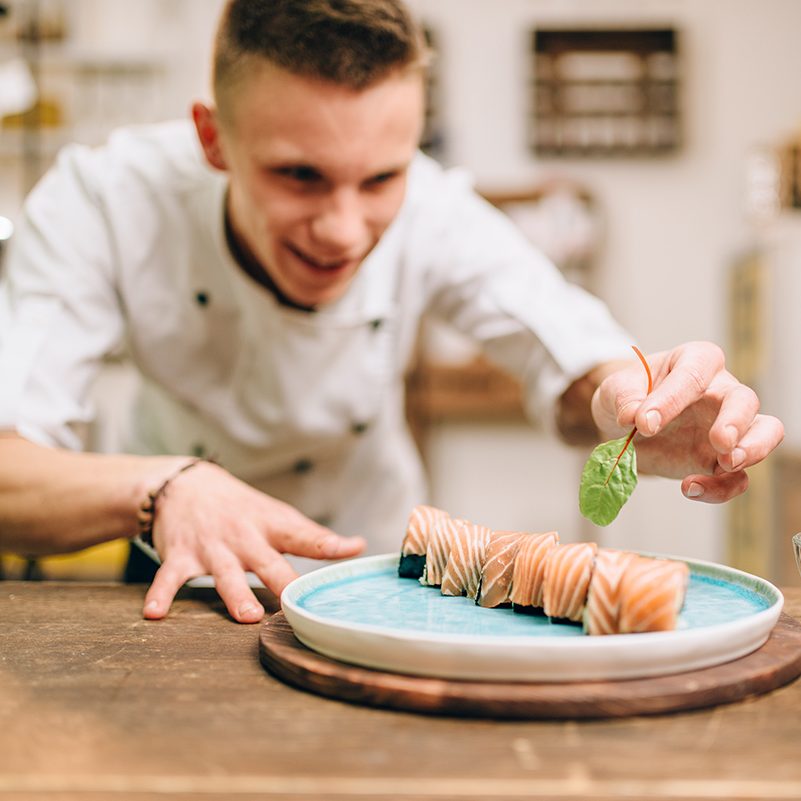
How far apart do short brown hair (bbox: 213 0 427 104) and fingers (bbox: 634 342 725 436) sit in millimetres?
615

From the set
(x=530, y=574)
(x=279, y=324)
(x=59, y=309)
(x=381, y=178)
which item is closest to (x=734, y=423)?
(x=530, y=574)

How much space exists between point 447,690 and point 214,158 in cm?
109

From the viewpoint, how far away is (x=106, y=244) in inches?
64.8

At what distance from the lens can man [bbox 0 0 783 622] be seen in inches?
43.8

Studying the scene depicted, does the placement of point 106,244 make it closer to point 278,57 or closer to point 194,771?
point 278,57

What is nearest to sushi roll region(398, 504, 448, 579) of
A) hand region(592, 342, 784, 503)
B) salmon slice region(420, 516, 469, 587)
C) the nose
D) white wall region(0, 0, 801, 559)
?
salmon slice region(420, 516, 469, 587)

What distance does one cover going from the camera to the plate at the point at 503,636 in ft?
2.22

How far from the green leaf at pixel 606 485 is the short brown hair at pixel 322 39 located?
71 cm

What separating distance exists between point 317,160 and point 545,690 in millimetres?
879

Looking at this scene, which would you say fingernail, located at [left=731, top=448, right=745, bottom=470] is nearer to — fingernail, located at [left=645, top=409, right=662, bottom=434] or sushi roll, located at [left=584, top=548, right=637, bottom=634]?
fingernail, located at [left=645, top=409, right=662, bottom=434]

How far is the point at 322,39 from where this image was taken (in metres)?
1.28

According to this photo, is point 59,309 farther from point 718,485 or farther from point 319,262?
point 718,485

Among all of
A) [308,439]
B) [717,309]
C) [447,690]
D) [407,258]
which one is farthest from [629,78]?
[447,690]

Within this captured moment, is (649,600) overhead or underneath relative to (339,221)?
underneath
